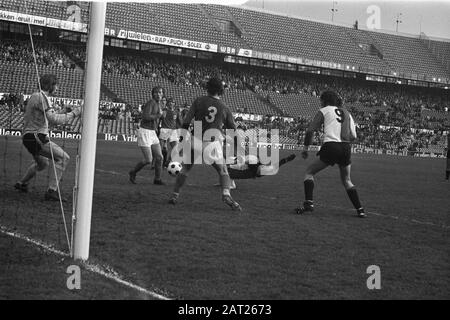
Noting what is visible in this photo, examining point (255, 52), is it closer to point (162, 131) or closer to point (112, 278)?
point (162, 131)

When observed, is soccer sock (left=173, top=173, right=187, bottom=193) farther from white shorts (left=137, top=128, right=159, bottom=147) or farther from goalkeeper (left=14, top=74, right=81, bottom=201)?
white shorts (left=137, top=128, right=159, bottom=147)

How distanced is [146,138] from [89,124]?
260 inches

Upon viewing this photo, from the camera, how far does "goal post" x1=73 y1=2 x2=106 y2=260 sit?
5.29 meters

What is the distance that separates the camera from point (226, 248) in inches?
240

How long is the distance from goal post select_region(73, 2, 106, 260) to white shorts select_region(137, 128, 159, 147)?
6.49 m

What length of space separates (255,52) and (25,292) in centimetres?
4379

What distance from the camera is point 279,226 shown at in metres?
7.68

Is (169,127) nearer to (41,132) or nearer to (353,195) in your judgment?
(41,132)

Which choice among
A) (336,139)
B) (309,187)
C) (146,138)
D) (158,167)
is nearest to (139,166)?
(158,167)

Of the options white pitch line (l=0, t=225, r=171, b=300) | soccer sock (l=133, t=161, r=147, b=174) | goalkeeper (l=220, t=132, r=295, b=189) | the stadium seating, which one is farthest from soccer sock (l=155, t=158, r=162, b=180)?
the stadium seating

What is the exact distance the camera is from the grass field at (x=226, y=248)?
15.3 ft

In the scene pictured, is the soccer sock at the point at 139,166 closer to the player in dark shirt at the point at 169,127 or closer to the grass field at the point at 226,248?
the grass field at the point at 226,248

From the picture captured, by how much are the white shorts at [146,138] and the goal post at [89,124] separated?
649 cm
